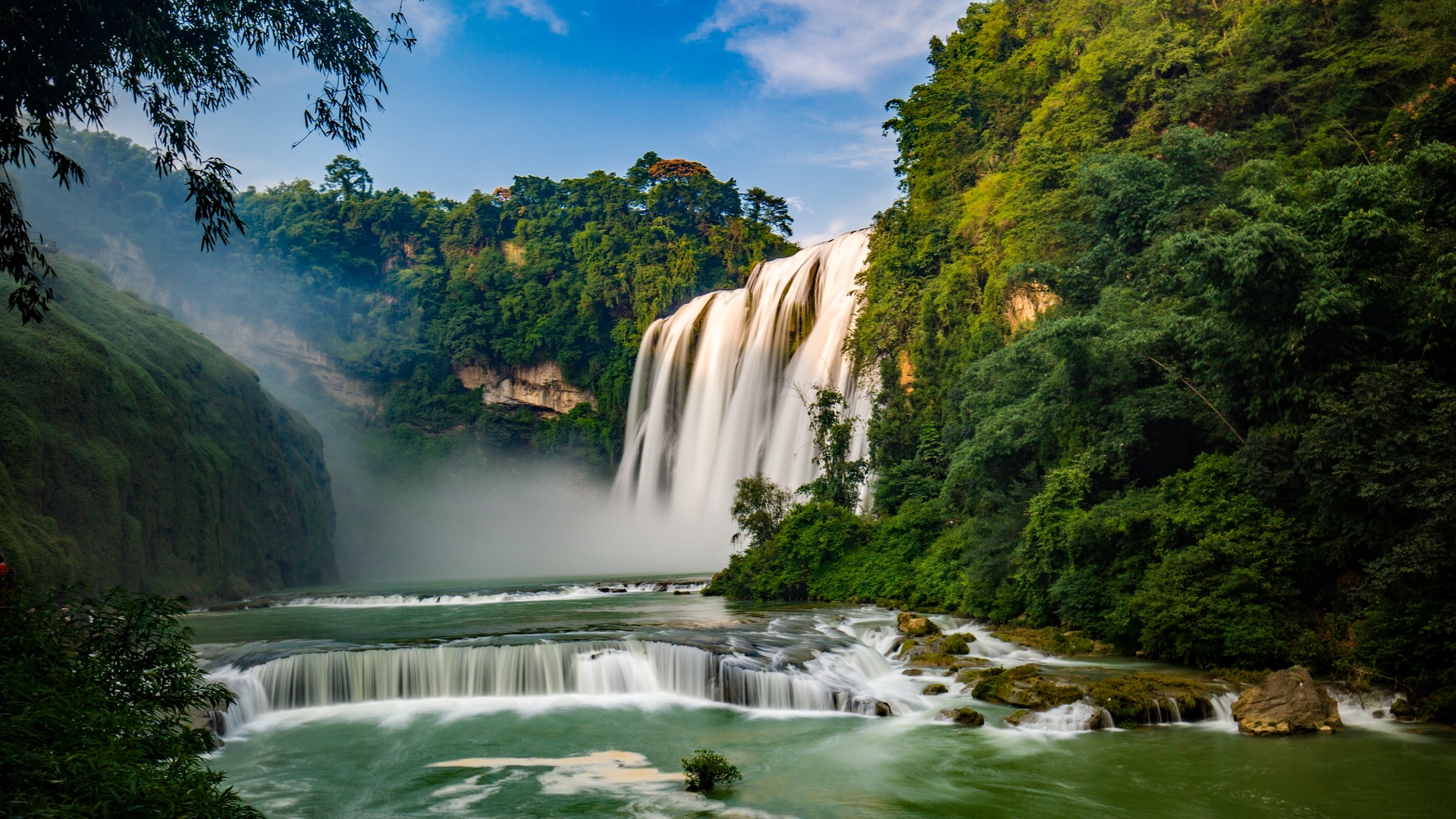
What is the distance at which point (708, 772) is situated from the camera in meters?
8.97

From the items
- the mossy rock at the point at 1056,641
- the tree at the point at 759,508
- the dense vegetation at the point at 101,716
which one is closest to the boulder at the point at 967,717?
the mossy rock at the point at 1056,641

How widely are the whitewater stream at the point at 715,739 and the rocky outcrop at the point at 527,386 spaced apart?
34.9m

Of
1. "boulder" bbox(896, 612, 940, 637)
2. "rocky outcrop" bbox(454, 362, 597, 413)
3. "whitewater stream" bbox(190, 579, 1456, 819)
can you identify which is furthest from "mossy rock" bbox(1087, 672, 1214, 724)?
"rocky outcrop" bbox(454, 362, 597, 413)

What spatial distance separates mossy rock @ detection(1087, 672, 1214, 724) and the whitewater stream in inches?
6.6

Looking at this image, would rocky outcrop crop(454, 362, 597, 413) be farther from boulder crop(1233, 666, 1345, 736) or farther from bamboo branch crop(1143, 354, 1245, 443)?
boulder crop(1233, 666, 1345, 736)

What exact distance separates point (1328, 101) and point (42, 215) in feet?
177

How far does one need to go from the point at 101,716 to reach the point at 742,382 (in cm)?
3083

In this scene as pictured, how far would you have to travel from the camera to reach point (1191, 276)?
13.8 metres

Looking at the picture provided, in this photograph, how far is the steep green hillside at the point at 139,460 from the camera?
20.0m

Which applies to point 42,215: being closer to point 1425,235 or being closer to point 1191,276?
point 1191,276

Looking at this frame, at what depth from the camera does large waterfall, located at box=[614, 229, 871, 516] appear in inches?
1251

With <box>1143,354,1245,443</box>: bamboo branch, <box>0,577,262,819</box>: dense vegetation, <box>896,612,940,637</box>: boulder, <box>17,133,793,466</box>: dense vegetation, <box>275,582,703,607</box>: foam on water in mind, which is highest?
<box>17,133,793,466</box>: dense vegetation

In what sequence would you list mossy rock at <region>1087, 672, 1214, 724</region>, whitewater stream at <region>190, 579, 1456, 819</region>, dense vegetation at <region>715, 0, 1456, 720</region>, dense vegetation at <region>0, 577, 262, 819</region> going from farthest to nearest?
dense vegetation at <region>715, 0, 1456, 720</region> < mossy rock at <region>1087, 672, 1214, 724</region> < whitewater stream at <region>190, 579, 1456, 819</region> < dense vegetation at <region>0, 577, 262, 819</region>

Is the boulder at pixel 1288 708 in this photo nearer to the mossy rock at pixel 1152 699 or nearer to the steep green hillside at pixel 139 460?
the mossy rock at pixel 1152 699
